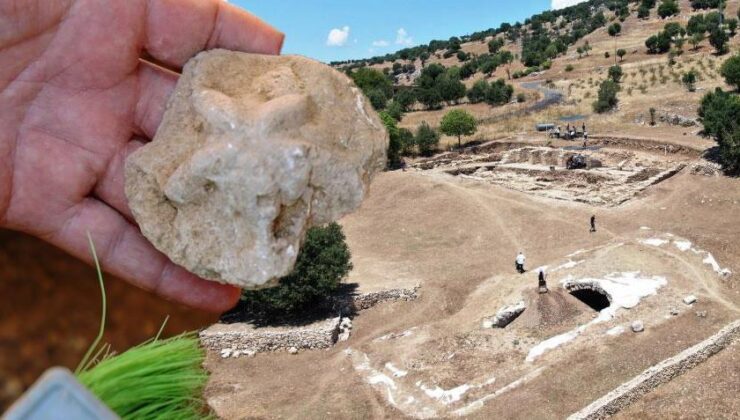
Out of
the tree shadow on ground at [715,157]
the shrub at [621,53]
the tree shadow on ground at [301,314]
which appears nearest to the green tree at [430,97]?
the shrub at [621,53]

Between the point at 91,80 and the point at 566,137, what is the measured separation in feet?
134

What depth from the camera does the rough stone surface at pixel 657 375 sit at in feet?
37.7

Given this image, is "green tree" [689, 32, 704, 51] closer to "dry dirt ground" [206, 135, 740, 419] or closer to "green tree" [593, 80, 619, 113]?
"green tree" [593, 80, 619, 113]

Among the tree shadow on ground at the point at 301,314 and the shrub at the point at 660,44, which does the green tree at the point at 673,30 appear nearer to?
the shrub at the point at 660,44

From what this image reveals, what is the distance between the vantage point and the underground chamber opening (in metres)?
17.0

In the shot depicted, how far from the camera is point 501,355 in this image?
1400cm

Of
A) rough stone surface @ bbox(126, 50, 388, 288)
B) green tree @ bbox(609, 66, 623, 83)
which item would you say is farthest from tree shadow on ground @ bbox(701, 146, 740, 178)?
rough stone surface @ bbox(126, 50, 388, 288)

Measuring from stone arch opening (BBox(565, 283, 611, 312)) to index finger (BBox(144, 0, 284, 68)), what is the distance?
1506cm

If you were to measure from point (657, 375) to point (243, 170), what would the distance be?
479 inches

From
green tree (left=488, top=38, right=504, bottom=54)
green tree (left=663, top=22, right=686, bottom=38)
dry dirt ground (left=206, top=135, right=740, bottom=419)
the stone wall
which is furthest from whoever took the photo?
green tree (left=488, top=38, right=504, bottom=54)

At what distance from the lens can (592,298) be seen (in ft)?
57.0

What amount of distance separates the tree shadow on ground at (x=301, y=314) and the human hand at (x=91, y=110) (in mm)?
14309

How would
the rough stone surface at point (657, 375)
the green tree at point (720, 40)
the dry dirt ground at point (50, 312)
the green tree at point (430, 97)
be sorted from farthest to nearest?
the green tree at point (430, 97) → the green tree at point (720, 40) → the rough stone surface at point (657, 375) → the dry dirt ground at point (50, 312)

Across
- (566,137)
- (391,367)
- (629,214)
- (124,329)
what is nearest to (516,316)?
(391,367)
